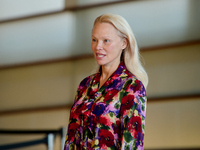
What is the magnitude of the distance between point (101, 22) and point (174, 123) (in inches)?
74.6

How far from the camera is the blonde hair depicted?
130 cm

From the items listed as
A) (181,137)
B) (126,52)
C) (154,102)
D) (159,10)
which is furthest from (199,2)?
(126,52)

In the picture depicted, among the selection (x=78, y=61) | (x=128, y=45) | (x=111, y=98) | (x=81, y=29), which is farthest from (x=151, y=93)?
(x=111, y=98)

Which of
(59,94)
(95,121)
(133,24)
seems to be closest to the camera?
(95,121)

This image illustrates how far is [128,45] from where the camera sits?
1.37m

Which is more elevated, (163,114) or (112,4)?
(112,4)

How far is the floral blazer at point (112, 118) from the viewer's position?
3.85 feet

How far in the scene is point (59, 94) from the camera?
3582 millimetres

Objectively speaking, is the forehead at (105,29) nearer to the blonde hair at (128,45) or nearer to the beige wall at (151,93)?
the blonde hair at (128,45)

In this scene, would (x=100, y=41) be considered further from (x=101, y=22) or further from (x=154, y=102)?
(x=154, y=102)

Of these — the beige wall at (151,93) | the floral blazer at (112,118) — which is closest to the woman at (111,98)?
the floral blazer at (112,118)

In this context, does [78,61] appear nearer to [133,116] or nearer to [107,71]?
[107,71]

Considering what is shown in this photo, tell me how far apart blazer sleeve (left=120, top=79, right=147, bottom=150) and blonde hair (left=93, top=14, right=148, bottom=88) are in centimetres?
11

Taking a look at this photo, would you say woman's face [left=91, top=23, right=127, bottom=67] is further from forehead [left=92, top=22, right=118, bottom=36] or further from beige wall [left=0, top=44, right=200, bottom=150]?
beige wall [left=0, top=44, right=200, bottom=150]
